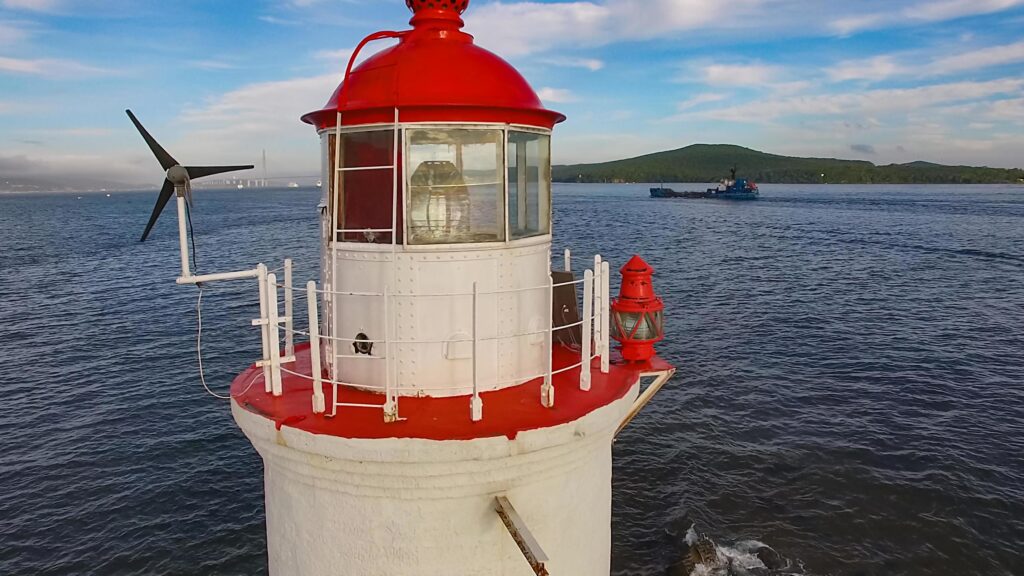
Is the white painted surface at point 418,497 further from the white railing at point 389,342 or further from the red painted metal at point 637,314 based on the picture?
the red painted metal at point 637,314

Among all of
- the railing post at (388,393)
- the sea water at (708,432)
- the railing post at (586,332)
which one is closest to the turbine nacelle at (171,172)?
the railing post at (388,393)

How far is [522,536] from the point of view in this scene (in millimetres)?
5363

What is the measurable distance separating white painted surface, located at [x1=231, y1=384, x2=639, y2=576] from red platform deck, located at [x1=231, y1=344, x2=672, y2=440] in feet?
0.35

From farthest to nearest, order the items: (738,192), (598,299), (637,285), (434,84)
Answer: (738,192)
(637,285)
(598,299)
(434,84)

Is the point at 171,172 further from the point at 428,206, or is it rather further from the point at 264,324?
the point at 428,206

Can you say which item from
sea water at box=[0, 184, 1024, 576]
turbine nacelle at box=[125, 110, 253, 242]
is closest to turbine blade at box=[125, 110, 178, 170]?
turbine nacelle at box=[125, 110, 253, 242]

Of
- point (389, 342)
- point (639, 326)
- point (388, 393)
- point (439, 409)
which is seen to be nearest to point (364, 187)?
point (389, 342)

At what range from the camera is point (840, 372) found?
2383 cm

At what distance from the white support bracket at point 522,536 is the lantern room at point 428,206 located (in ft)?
3.91

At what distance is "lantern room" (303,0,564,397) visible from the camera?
20.2ft

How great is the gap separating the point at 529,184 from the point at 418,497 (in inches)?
125

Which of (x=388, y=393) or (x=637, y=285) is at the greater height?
(x=637, y=285)

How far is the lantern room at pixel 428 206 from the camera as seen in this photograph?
20.2 ft

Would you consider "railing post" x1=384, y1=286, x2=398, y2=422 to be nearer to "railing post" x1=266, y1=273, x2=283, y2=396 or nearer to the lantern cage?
"railing post" x1=266, y1=273, x2=283, y2=396
